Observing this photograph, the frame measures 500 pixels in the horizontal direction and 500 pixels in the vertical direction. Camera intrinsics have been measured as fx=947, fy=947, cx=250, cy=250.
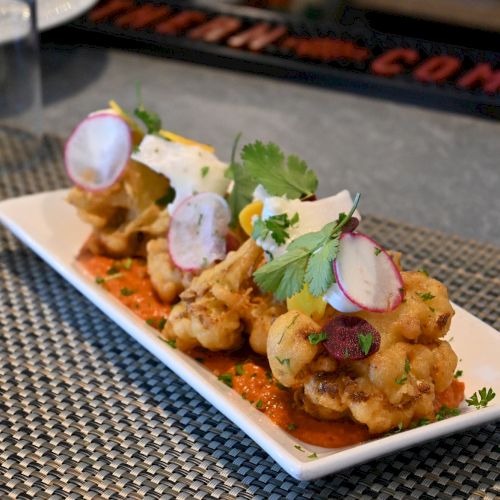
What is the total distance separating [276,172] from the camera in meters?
1.98

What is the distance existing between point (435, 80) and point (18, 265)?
5.99 ft

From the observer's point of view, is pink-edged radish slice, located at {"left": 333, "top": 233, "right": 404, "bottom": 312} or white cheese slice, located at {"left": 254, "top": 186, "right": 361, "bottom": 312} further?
white cheese slice, located at {"left": 254, "top": 186, "right": 361, "bottom": 312}

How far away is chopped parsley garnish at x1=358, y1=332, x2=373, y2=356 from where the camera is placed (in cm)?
159

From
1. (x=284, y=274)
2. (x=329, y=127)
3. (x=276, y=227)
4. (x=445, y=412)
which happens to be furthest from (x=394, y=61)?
(x=445, y=412)

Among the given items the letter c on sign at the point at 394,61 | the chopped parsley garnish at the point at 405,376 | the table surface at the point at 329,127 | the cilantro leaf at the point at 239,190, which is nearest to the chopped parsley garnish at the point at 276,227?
the cilantro leaf at the point at 239,190

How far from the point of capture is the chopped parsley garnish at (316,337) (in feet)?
5.27

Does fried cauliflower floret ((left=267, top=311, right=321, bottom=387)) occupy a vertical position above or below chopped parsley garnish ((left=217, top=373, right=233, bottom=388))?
above

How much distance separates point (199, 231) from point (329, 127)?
5.07ft

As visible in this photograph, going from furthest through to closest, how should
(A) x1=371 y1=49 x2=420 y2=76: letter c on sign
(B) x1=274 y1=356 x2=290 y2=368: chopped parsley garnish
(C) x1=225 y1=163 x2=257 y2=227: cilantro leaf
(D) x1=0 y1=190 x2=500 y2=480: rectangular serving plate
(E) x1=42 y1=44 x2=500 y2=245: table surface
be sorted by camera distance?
(A) x1=371 y1=49 x2=420 y2=76: letter c on sign
(E) x1=42 y1=44 x2=500 y2=245: table surface
(C) x1=225 y1=163 x2=257 y2=227: cilantro leaf
(B) x1=274 y1=356 x2=290 y2=368: chopped parsley garnish
(D) x1=0 y1=190 x2=500 y2=480: rectangular serving plate

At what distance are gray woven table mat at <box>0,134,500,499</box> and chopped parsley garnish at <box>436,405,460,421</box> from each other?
82 mm

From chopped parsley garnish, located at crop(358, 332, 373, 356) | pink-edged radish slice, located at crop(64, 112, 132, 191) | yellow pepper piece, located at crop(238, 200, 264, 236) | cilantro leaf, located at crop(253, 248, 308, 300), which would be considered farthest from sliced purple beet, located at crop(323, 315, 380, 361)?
pink-edged radish slice, located at crop(64, 112, 132, 191)

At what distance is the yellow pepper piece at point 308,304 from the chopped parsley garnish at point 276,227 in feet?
0.42

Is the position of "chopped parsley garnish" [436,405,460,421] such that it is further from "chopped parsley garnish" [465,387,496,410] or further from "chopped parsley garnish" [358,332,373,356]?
"chopped parsley garnish" [358,332,373,356]

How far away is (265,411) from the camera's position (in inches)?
67.1
